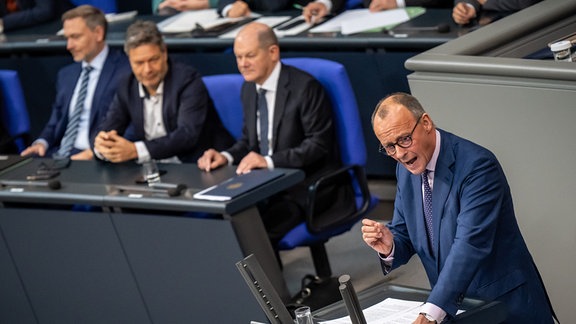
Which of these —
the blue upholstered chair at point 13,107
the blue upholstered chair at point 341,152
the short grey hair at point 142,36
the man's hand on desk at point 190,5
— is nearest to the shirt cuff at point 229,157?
the blue upholstered chair at point 341,152

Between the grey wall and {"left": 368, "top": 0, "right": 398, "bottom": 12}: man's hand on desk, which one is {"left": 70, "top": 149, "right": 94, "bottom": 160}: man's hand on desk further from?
the grey wall

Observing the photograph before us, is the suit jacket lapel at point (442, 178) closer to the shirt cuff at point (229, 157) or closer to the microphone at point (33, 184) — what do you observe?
the shirt cuff at point (229, 157)

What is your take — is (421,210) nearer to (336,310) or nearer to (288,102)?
(336,310)

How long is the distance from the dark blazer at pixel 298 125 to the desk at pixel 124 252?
1.09ft

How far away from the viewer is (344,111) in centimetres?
552

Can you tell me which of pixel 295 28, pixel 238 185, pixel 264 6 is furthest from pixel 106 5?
pixel 238 185

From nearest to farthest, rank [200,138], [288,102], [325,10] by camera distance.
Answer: [288,102] → [200,138] → [325,10]

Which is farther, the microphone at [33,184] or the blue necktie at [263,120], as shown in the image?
the blue necktie at [263,120]

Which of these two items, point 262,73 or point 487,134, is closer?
point 487,134

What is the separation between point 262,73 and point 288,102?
0.60 ft

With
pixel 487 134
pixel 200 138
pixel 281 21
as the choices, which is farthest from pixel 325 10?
pixel 487 134

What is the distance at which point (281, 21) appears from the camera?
292 inches

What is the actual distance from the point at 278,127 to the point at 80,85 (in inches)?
65.5

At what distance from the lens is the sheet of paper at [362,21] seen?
678 centimetres
